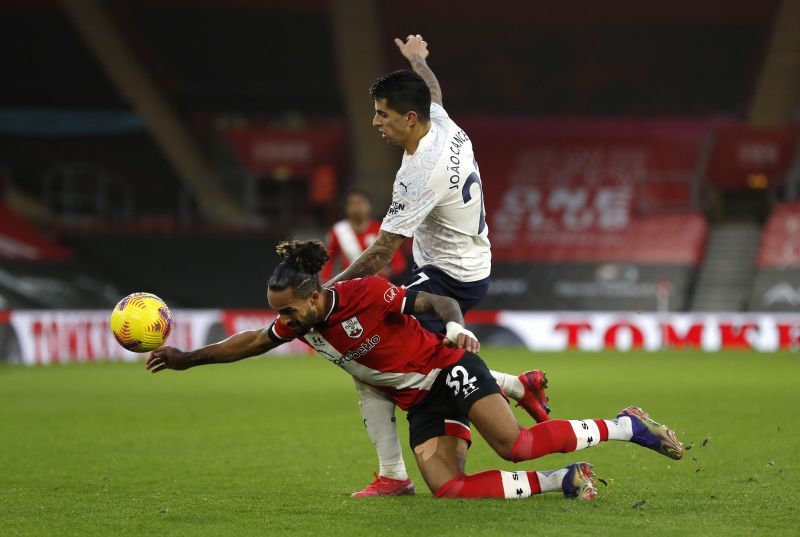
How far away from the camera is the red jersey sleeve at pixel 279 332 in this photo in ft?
21.1

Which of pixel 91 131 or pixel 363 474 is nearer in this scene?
pixel 363 474

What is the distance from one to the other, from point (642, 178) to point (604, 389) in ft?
49.5

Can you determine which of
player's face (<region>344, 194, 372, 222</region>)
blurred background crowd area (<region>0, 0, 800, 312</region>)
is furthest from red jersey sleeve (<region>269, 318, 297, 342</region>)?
blurred background crowd area (<region>0, 0, 800, 312</region>)

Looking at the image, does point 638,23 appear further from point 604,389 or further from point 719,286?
point 604,389

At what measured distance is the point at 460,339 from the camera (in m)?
5.95

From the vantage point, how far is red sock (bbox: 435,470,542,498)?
6586 millimetres

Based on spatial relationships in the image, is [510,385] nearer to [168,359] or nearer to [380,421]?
[380,421]

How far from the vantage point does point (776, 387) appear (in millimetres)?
14539

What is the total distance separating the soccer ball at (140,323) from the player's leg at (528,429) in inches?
61.1

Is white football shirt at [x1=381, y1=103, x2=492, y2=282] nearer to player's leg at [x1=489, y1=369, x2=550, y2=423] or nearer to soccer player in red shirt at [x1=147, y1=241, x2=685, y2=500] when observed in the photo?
soccer player in red shirt at [x1=147, y1=241, x2=685, y2=500]

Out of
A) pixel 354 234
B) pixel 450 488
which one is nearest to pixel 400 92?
pixel 450 488

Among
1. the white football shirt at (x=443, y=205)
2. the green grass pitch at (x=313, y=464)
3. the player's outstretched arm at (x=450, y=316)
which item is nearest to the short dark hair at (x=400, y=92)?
the white football shirt at (x=443, y=205)

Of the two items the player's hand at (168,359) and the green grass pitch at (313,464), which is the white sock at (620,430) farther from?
the player's hand at (168,359)

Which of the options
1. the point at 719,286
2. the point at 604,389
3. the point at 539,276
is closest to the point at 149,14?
the point at 539,276
